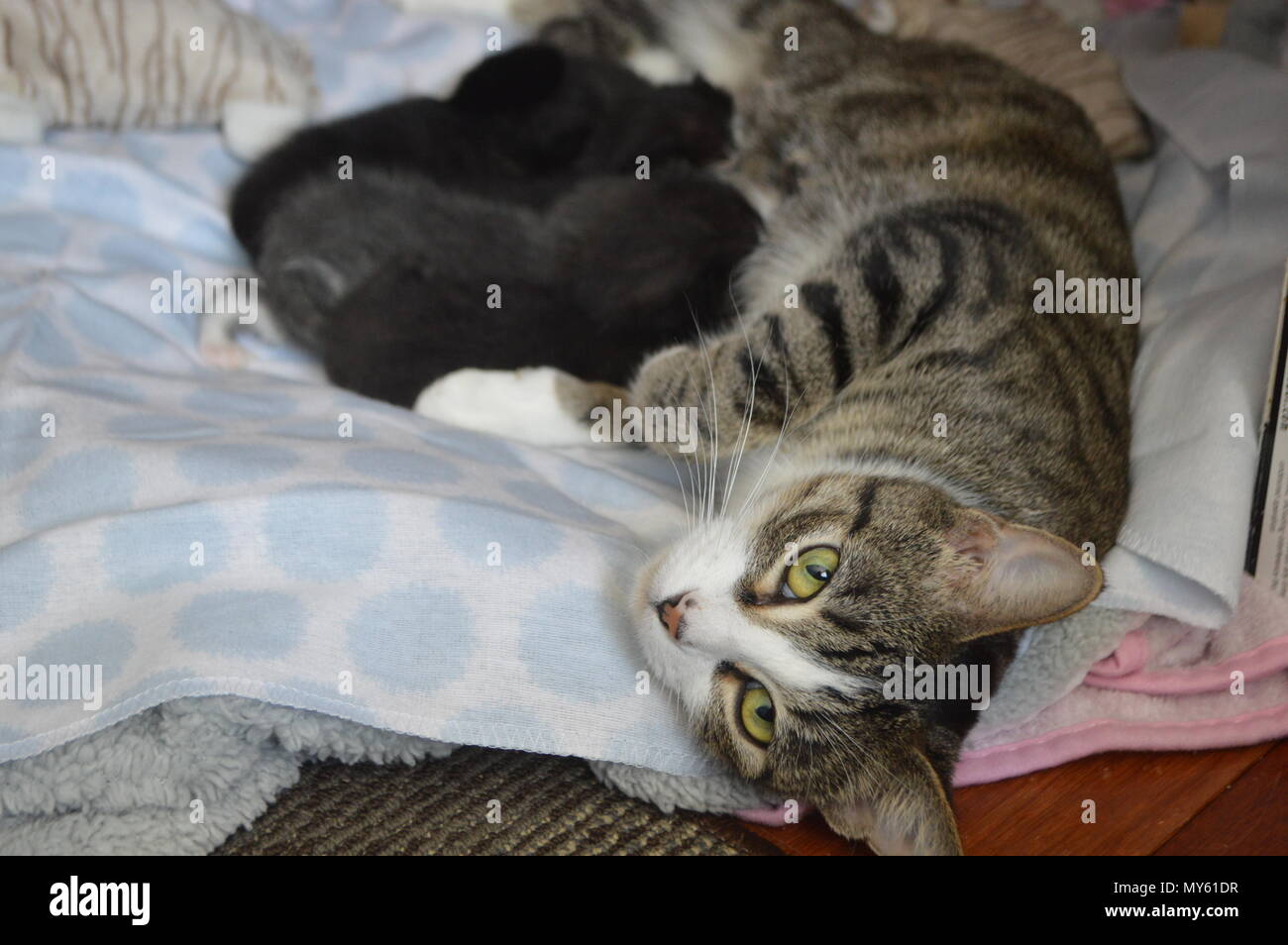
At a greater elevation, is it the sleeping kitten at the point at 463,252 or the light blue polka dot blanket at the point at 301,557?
the sleeping kitten at the point at 463,252

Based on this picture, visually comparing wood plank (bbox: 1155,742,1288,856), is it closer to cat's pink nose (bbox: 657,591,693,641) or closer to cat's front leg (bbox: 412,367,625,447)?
cat's pink nose (bbox: 657,591,693,641)

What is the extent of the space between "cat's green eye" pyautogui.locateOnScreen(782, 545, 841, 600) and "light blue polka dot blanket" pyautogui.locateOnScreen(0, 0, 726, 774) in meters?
0.24

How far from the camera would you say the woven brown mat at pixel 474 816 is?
52.7 inches

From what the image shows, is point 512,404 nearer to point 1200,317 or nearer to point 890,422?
point 890,422

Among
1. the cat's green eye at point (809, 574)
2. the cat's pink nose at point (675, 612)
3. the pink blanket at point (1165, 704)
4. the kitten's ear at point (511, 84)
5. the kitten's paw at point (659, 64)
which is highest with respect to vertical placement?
the kitten's paw at point (659, 64)

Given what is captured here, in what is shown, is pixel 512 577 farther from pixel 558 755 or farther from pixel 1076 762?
pixel 1076 762

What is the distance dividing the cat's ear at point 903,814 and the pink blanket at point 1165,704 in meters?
0.22

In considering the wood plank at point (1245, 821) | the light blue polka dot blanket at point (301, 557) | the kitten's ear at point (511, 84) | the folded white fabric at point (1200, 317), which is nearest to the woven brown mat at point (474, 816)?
the light blue polka dot blanket at point (301, 557)

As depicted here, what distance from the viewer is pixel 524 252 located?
2.05 m

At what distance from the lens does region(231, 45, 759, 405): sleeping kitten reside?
1944mm

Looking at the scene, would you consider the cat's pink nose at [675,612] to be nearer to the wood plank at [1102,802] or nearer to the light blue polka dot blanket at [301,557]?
the light blue polka dot blanket at [301,557]

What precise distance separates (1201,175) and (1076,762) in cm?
135

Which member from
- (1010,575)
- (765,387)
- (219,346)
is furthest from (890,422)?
(219,346)
